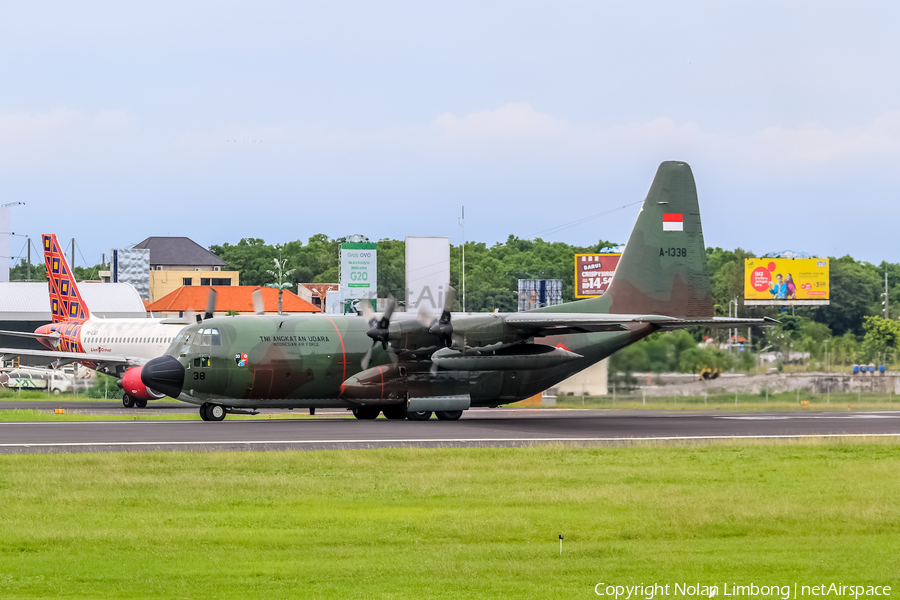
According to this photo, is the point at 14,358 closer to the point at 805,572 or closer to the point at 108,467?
the point at 108,467

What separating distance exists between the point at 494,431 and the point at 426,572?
739 inches

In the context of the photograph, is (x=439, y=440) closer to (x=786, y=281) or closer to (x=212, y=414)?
(x=212, y=414)

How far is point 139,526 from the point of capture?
584 inches

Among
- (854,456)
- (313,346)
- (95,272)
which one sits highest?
(95,272)

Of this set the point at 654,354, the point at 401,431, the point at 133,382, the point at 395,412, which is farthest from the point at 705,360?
the point at 133,382

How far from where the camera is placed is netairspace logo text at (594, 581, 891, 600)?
10.5m

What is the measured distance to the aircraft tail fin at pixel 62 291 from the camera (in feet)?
197

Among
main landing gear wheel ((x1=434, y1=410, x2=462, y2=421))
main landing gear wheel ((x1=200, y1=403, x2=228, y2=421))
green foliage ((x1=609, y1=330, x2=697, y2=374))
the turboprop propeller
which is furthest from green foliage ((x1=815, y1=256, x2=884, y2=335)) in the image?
main landing gear wheel ((x1=200, y1=403, x2=228, y2=421))

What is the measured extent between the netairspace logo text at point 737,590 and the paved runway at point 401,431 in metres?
14.6

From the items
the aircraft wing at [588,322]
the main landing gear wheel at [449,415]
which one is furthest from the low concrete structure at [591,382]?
the main landing gear wheel at [449,415]

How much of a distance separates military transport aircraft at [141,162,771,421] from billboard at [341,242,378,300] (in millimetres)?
37436

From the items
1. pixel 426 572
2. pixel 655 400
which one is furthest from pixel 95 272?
pixel 426 572

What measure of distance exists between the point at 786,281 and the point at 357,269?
48827mm

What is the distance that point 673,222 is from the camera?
38.4 metres
